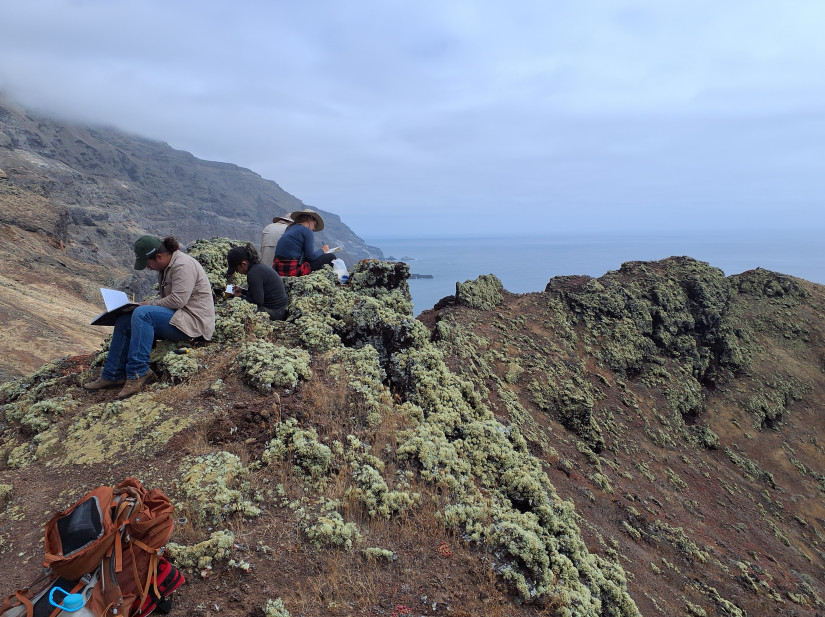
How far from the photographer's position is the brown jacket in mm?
7773

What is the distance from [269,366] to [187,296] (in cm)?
188

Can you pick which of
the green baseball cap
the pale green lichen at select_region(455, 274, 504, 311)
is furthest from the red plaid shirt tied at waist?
the pale green lichen at select_region(455, 274, 504, 311)

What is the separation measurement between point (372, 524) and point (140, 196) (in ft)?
617

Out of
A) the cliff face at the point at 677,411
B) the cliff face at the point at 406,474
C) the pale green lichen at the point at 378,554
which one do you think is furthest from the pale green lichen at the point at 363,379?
the cliff face at the point at 677,411

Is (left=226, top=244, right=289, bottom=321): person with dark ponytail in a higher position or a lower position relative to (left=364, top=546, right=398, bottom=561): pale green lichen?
higher

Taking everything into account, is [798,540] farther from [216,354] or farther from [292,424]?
[216,354]

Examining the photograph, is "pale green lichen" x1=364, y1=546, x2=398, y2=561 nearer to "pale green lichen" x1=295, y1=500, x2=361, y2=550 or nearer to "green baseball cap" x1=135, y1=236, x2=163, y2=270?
"pale green lichen" x1=295, y1=500, x2=361, y2=550

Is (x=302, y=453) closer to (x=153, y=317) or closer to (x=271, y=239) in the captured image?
(x=153, y=317)

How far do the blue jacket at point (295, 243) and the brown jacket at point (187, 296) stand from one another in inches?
129

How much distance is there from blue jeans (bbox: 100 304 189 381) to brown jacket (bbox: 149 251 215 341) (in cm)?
18

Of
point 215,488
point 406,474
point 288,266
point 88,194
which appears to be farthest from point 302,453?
point 88,194

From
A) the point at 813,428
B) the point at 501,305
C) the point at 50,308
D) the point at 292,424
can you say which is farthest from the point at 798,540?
the point at 50,308

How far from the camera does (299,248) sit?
11.6 meters

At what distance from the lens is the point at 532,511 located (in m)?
7.39
